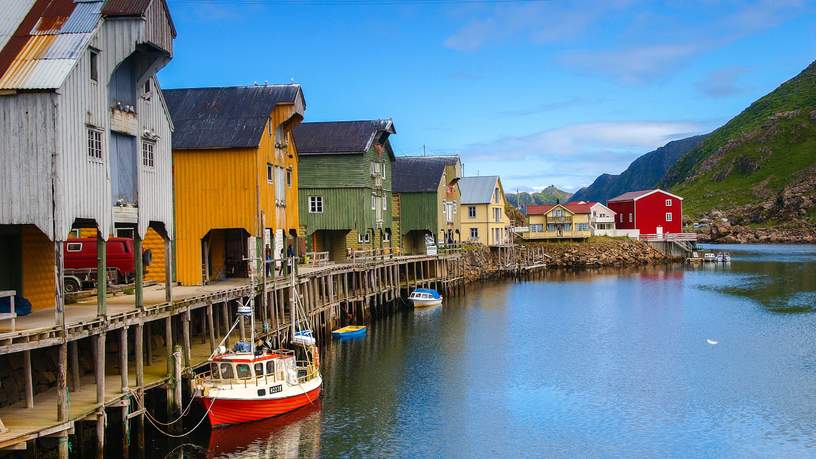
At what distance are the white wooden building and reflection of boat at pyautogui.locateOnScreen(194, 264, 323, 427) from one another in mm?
5671

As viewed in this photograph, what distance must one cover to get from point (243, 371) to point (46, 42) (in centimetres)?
1247

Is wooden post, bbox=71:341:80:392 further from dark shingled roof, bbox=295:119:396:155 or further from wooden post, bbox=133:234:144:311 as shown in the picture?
dark shingled roof, bbox=295:119:396:155

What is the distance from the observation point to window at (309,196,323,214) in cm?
5734

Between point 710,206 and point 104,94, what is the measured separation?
17991cm

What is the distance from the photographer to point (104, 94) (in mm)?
25391

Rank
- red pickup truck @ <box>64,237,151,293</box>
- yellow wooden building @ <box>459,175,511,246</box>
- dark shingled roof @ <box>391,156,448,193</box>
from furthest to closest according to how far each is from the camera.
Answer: yellow wooden building @ <box>459,175,511,246</box>
dark shingled roof @ <box>391,156,448,193</box>
red pickup truck @ <box>64,237,151,293</box>

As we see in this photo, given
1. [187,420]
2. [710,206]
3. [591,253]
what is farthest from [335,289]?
[710,206]

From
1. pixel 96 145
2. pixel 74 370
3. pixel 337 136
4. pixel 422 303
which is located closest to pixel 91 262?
pixel 74 370

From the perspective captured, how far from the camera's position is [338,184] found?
5731 cm

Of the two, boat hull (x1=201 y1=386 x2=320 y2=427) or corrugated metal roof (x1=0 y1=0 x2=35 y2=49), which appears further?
boat hull (x1=201 y1=386 x2=320 y2=427)

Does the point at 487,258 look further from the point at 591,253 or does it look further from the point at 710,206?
the point at 710,206

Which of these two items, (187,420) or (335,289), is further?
(335,289)

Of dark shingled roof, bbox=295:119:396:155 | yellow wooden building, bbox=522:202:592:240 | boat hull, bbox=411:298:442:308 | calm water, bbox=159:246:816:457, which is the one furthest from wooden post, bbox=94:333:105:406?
yellow wooden building, bbox=522:202:592:240

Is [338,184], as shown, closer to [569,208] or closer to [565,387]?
[565,387]
